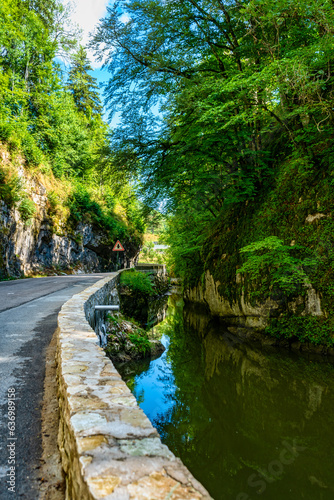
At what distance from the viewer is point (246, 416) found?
5.98m

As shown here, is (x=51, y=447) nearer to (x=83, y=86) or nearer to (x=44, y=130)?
(x=44, y=130)

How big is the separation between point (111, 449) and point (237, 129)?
35.5ft

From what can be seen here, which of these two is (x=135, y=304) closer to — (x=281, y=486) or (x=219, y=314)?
(x=219, y=314)

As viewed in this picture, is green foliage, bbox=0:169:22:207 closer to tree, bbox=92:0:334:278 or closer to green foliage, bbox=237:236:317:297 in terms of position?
tree, bbox=92:0:334:278

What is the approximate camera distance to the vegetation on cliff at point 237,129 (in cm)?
862

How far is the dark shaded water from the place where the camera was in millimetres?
4293

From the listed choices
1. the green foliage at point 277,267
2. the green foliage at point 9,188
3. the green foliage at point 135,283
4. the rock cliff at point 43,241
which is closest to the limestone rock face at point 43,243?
the rock cliff at point 43,241

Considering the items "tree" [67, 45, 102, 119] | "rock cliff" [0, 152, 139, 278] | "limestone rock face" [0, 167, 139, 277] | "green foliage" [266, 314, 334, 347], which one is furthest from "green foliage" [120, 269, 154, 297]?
"tree" [67, 45, 102, 119]

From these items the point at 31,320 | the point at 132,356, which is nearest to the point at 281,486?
the point at 31,320

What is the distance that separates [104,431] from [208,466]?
3845 mm

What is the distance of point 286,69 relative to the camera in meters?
6.60

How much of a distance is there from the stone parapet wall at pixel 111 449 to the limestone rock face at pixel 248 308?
7.94 m

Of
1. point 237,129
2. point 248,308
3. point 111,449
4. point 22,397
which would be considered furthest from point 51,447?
point 237,129

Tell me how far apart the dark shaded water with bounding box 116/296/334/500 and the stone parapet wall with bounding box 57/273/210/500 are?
299cm
